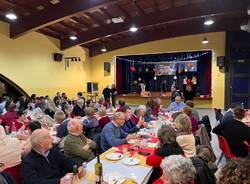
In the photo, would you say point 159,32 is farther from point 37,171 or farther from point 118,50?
point 37,171

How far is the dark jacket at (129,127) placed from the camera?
186 inches

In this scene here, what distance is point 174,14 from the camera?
29.8ft

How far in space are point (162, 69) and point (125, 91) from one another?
2.79 meters

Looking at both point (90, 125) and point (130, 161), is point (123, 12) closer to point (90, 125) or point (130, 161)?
point (90, 125)

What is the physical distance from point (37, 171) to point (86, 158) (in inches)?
33.6

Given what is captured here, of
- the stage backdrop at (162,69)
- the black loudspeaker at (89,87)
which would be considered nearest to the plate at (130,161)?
the stage backdrop at (162,69)

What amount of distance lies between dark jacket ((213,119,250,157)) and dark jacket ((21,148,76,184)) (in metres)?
2.64

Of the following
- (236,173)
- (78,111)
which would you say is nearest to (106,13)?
(78,111)

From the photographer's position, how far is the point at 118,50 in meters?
14.6

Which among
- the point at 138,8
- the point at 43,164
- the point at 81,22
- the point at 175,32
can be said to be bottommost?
the point at 43,164

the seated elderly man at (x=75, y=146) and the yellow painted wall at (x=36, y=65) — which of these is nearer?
the seated elderly man at (x=75, y=146)

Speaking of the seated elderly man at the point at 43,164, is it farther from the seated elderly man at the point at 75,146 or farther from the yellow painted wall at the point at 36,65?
the yellow painted wall at the point at 36,65

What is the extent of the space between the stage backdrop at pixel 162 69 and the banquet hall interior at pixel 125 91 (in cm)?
6

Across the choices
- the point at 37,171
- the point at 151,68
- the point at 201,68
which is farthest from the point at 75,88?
the point at 37,171
